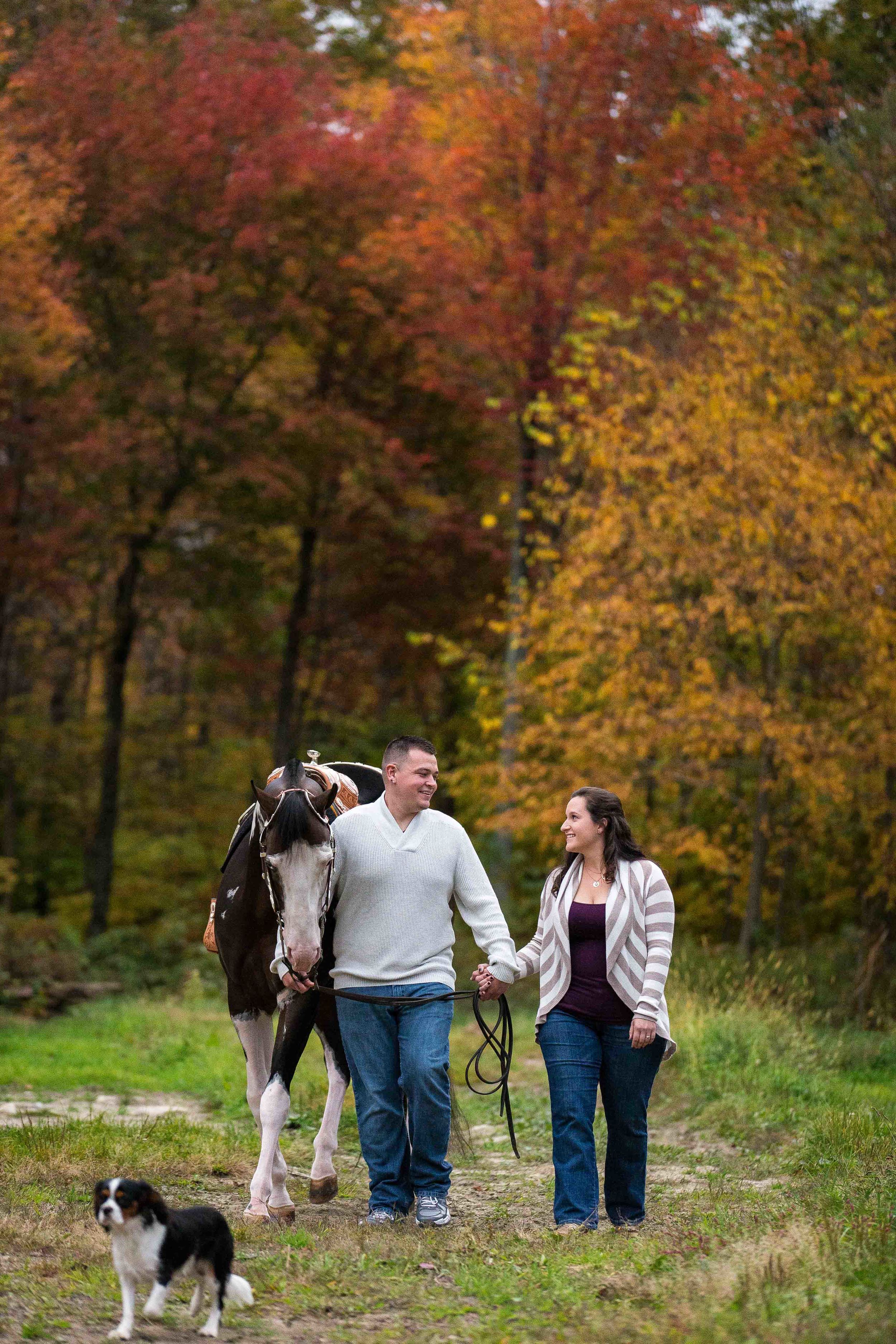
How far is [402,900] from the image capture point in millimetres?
5516

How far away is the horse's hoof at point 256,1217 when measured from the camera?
5535 millimetres

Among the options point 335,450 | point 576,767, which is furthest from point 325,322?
point 576,767

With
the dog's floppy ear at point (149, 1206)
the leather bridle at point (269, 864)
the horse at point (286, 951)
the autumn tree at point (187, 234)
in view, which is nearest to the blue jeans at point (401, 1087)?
the horse at point (286, 951)

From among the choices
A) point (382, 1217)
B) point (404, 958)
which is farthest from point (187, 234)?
point (382, 1217)

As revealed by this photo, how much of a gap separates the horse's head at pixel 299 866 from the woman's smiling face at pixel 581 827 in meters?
0.90

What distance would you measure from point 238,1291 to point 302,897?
1.39 metres

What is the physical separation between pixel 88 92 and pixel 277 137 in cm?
241

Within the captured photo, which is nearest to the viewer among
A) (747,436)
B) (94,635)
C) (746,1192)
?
(746,1192)

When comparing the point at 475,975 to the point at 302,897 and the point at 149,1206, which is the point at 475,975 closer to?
the point at 302,897

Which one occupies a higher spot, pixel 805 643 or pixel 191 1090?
pixel 805 643

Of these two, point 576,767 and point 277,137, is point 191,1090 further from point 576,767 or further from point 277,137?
point 277,137

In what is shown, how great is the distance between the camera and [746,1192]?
6234 millimetres

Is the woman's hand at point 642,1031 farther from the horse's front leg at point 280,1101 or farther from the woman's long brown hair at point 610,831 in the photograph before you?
the horse's front leg at point 280,1101

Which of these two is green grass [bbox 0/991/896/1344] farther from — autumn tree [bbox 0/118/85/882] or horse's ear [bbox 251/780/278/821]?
autumn tree [bbox 0/118/85/882]
